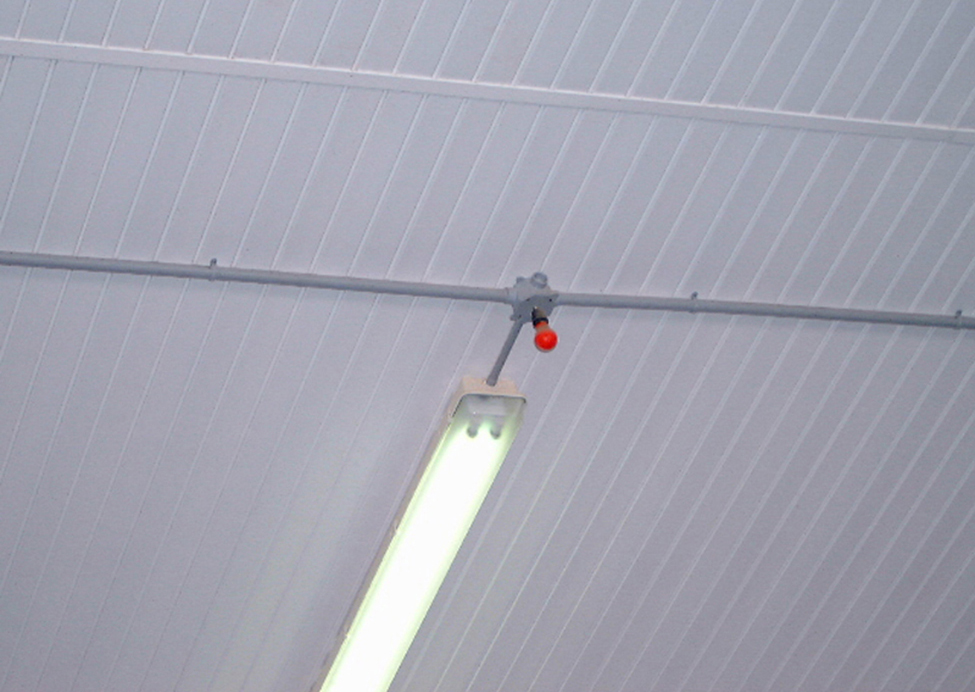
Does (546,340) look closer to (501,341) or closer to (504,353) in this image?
(504,353)

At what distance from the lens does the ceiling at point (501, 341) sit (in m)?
4.54

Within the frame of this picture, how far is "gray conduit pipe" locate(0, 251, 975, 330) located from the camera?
474 centimetres

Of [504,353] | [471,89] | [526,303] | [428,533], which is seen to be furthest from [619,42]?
[428,533]

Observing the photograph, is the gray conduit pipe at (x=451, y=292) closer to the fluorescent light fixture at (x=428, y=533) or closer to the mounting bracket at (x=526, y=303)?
the mounting bracket at (x=526, y=303)

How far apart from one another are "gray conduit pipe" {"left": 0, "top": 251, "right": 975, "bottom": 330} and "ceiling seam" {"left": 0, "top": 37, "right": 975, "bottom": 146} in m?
0.74

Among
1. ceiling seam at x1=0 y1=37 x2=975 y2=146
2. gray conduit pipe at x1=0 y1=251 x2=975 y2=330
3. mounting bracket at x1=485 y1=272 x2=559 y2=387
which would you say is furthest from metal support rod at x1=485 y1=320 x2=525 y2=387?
ceiling seam at x1=0 y1=37 x2=975 y2=146

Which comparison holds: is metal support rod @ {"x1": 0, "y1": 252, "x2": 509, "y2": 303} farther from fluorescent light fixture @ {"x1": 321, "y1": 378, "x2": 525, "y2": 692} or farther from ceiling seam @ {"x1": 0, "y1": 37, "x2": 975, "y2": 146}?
ceiling seam @ {"x1": 0, "y1": 37, "x2": 975, "y2": 146}

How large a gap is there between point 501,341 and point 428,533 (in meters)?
0.82

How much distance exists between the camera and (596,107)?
468 cm

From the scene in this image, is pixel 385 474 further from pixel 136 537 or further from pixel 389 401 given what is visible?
pixel 136 537

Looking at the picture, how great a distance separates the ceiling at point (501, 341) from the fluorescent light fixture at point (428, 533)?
0.52m

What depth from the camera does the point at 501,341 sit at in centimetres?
516

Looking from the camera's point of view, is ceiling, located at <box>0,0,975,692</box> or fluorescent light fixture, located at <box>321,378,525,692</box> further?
fluorescent light fixture, located at <box>321,378,525,692</box>

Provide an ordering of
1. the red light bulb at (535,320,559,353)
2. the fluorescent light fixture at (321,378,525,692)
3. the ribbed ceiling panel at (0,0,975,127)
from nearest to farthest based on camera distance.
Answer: the ribbed ceiling panel at (0,0,975,127) → the red light bulb at (535,320,559,353) → the fluorescent light fixture at (321,378,525,692)
